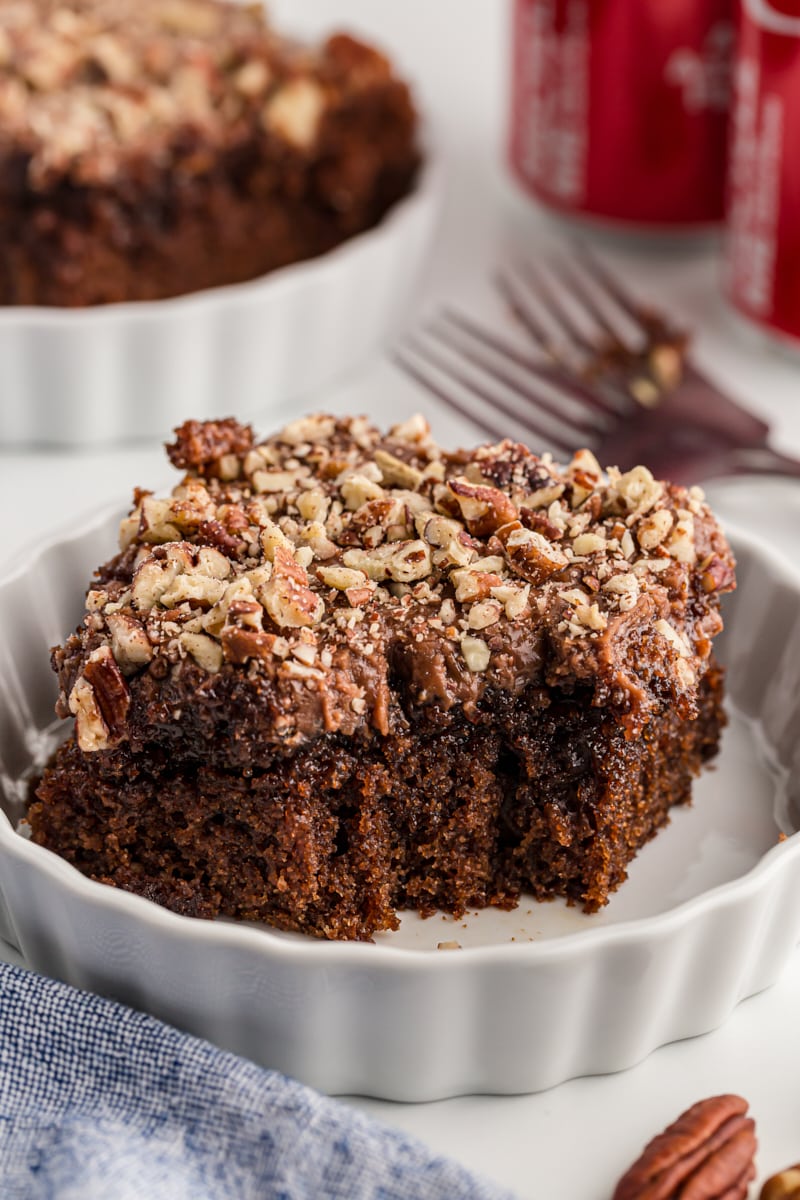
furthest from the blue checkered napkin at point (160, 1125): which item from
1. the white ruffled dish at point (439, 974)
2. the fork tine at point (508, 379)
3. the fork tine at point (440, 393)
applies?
the fork tine at point (508, 379)

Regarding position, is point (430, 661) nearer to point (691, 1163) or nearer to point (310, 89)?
point (691, 1163)

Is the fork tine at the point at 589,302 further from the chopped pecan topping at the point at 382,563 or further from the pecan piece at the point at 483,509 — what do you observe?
the pecan piece at the point at 483,509

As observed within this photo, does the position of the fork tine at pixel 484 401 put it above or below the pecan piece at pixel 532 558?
below

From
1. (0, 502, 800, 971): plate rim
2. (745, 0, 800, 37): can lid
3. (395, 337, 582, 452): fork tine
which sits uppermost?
(745, 0, 800, 37): can lid

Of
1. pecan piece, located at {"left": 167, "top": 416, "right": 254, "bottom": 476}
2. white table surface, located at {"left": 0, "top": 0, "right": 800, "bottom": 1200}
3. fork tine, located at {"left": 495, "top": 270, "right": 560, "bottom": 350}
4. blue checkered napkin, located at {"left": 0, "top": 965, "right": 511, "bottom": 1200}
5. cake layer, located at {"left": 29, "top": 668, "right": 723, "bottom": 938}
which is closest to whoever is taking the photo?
blue checkered napkin, located at {"left": 0, "top": 965, "right": 511, "bottom": 1200}

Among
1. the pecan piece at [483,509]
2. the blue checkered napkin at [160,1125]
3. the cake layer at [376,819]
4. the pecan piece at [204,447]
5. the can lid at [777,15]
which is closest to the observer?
the blue checkered napkin at [160,1125]

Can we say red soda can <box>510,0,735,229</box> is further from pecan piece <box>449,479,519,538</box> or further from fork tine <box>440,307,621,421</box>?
pecan piece <box>449,479,519,538</box>

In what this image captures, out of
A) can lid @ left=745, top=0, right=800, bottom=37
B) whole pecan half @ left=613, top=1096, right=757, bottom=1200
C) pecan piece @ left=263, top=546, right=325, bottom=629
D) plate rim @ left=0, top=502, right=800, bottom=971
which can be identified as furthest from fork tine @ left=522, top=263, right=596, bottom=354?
whole pecan half @ left=613, top=1096, right=757, bottom=1200
